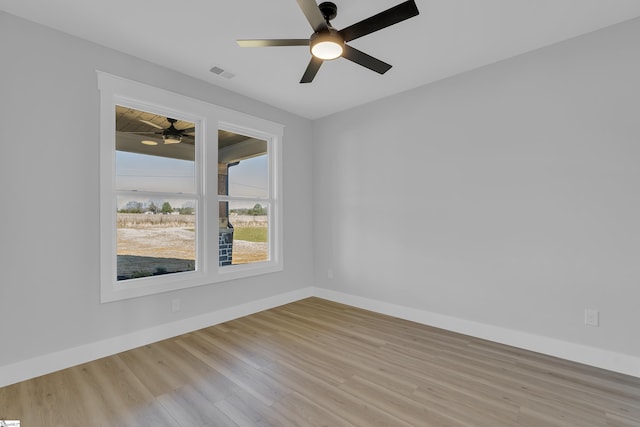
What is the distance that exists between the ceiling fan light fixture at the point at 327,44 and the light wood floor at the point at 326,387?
8.12 ft

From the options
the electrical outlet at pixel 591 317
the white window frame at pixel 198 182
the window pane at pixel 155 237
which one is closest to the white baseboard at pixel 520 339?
the electrical outlet at pixel 591 317

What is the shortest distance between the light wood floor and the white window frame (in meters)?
0.66

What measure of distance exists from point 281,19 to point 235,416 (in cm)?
288

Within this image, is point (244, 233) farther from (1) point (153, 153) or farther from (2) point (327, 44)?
(2) point (327, 44)

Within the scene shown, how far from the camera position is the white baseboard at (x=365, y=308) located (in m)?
2.29

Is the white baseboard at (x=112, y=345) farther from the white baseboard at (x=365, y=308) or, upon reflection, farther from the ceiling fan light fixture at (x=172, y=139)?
the ceiling fan light fixture at (x=172, y=139)

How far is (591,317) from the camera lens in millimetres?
2473

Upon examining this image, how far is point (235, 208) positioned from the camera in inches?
153

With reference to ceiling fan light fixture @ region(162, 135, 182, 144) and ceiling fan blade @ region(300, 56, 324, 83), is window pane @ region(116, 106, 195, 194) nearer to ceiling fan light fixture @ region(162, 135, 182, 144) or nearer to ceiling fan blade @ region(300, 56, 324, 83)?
ceiling fan light fixture @ region(162, 135, 182, 144)

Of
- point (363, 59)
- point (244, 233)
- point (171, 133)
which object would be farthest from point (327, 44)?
point (244, 233)

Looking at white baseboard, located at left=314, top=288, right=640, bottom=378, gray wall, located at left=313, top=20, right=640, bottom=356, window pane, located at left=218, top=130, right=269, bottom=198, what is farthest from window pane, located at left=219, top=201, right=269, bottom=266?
white baseboard, located at left=314, top=288, right=640, bottom=378

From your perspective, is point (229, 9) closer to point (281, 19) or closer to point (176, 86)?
point (281, 19)

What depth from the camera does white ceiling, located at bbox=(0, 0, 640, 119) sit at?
2184 mm

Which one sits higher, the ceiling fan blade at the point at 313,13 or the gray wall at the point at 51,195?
the ceiling fan blade at the point at 313,13
